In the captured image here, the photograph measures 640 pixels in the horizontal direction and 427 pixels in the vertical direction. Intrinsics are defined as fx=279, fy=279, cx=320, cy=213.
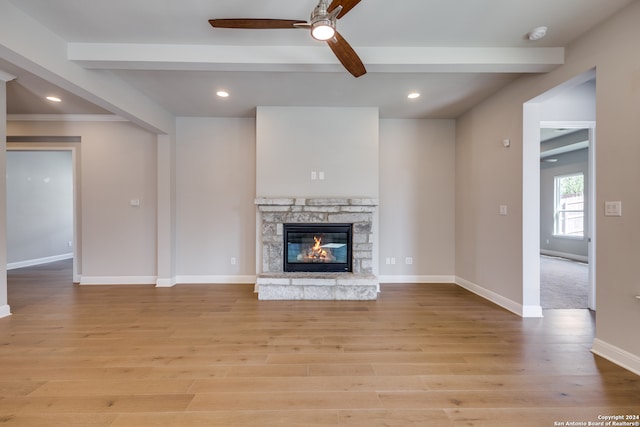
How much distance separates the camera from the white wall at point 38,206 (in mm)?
5645

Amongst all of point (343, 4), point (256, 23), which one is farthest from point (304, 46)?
point (343, 4)

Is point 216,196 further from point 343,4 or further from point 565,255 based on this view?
point 565,255

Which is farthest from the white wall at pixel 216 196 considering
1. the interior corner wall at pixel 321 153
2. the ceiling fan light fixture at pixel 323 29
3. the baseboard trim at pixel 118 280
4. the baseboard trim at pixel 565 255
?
the baseboard trim at pixel 565 255

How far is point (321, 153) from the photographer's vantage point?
388 centimetres

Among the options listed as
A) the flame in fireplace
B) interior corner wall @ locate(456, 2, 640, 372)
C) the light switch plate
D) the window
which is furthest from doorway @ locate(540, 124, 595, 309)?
the flame in fireplace

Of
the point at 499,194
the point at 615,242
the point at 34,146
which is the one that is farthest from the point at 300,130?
the point at 34,146

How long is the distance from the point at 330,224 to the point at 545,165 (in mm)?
7092

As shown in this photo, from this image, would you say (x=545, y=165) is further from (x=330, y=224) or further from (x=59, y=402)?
(x=59, y=402)

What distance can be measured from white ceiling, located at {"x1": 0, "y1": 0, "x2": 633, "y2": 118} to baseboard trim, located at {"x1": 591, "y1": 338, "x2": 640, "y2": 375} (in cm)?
239

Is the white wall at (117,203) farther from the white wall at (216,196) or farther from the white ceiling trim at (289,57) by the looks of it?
the white ceiling trim at (289,57)

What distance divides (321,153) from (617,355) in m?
3.40

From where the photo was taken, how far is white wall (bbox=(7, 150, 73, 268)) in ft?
18.5

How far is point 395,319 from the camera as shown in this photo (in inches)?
114

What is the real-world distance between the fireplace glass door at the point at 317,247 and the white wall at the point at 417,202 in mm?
829
